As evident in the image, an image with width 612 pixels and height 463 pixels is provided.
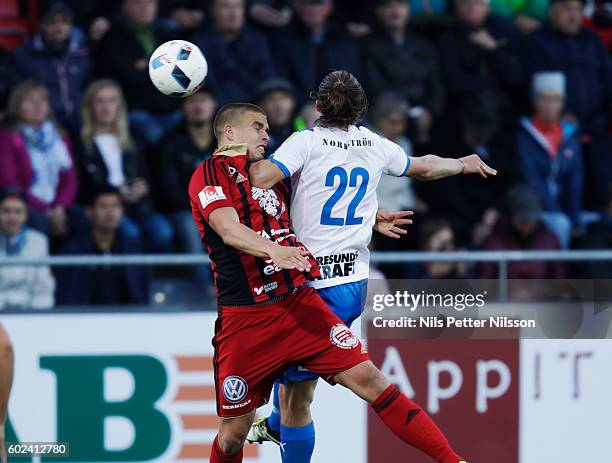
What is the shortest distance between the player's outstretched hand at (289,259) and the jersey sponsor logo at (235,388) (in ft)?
3.02

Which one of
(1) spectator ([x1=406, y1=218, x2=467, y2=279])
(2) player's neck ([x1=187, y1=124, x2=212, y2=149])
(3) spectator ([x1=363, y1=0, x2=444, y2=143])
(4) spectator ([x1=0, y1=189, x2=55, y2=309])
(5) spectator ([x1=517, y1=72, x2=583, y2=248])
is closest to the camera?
(4) spectator ([x1=0, y1=189, x2=55, y2=309])

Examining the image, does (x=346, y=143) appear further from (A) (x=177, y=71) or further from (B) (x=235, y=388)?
(B) (x=235, y=388)

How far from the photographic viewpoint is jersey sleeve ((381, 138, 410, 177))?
742 cm

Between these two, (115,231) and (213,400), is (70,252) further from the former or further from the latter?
(213,400)

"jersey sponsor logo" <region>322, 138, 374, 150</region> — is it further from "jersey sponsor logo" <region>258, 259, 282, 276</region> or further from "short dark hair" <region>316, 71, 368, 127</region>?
"jersey sponsor logo" <region>258, 259, 282, 276</region>

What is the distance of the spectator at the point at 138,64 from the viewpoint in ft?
37.7

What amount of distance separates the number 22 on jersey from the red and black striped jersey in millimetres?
239

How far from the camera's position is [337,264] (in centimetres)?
736

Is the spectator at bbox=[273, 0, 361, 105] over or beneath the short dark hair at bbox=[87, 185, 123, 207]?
over

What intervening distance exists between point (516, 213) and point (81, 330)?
3.96 m

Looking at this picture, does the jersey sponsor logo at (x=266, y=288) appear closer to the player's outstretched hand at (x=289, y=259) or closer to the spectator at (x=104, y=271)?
the player's outstretched hand at (x=289, y=259)

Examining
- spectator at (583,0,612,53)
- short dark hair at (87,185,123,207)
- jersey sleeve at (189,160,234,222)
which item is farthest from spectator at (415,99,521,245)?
jersey sleeve at (189,160,234,222)

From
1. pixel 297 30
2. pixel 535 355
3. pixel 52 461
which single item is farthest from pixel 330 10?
pixel 52 461

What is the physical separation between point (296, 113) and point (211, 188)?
4757 millimetres
